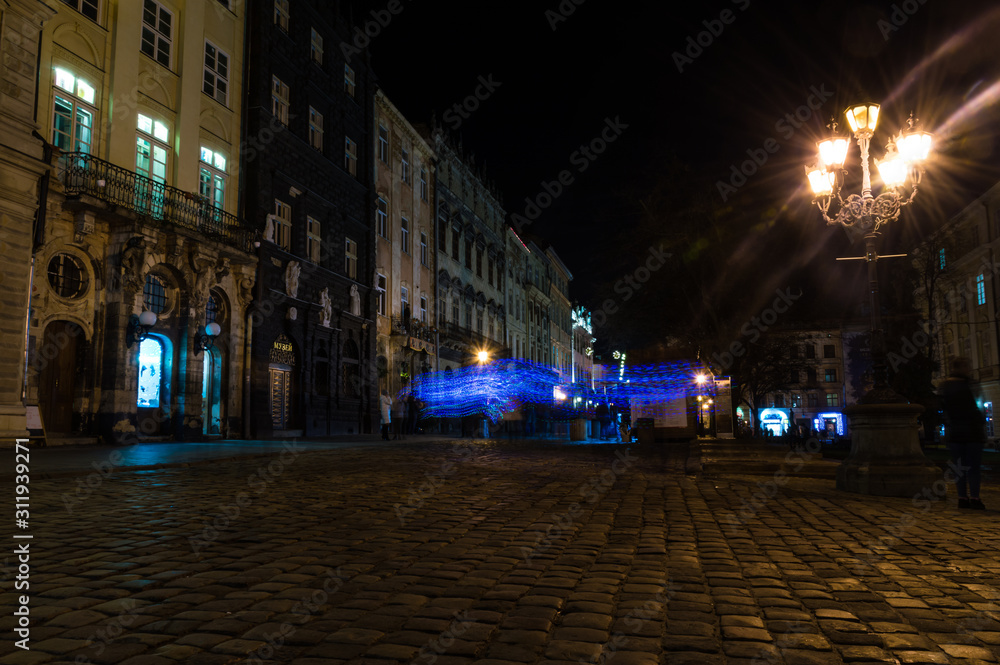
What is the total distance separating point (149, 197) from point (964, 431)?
19.9 m

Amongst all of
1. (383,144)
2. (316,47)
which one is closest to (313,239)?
(316,47)

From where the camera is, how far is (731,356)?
22156 mm

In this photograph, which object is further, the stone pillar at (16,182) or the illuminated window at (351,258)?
the illuminated window at (351,258)

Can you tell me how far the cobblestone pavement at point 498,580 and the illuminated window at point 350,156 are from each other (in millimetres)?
25584

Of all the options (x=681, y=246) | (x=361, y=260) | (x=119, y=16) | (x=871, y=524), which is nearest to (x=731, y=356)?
(x=681, y=246)

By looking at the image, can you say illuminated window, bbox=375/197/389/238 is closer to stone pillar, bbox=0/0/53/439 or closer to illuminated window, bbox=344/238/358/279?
illuminated window, bbox=344/238/358/279

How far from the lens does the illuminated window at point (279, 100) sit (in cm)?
2614

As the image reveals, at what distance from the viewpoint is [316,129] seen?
2966cm

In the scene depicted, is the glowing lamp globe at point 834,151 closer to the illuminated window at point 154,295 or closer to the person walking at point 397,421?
the illuminated window at point 154,295

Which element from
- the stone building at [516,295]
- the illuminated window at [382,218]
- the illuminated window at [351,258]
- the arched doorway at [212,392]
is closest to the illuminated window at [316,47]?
the illuminated window at [382,218]

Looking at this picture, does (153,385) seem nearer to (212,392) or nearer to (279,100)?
(212,392)

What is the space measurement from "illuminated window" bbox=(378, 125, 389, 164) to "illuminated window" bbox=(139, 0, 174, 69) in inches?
564

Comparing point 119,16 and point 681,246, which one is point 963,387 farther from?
point 119,16

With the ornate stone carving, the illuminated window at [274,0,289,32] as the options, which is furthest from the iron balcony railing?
the illuminated window at [274,0,289,32]
